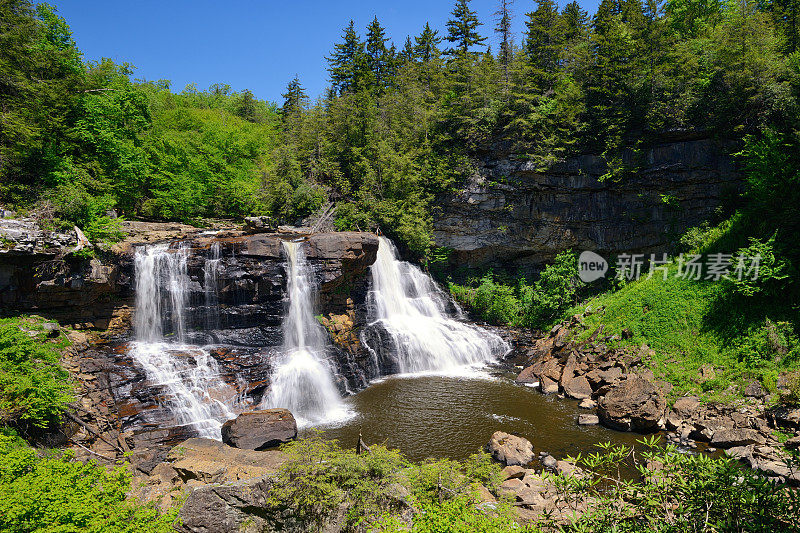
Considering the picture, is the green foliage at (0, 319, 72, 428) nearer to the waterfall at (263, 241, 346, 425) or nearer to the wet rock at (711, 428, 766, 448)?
the waterfall at (263, 241, 346, 425)

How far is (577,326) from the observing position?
21.1 meters

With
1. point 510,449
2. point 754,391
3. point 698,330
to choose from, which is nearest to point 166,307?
point 510,449

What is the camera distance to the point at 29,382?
10.8 metres

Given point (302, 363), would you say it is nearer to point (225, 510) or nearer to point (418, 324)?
point (418, 324)

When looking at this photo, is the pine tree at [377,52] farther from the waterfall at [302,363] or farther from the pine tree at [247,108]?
the waterfall at [302,363]

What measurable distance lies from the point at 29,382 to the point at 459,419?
12.7 m

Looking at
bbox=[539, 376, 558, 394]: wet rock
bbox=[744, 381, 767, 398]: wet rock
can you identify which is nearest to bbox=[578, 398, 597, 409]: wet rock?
bbox=[539, 376, 558, 394]: wet rock

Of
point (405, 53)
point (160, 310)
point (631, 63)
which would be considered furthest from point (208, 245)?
point (405, 53)

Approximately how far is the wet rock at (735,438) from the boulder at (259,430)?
13.1m

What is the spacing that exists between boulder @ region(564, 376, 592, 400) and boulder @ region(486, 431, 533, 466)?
4.61 metres

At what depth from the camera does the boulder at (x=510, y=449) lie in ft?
39.1

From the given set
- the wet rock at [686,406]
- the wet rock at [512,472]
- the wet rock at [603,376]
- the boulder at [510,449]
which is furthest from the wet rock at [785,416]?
the wet rock at [512,472]

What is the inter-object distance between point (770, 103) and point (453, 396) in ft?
69.3

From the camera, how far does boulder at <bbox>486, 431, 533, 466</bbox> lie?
11.9 metres
